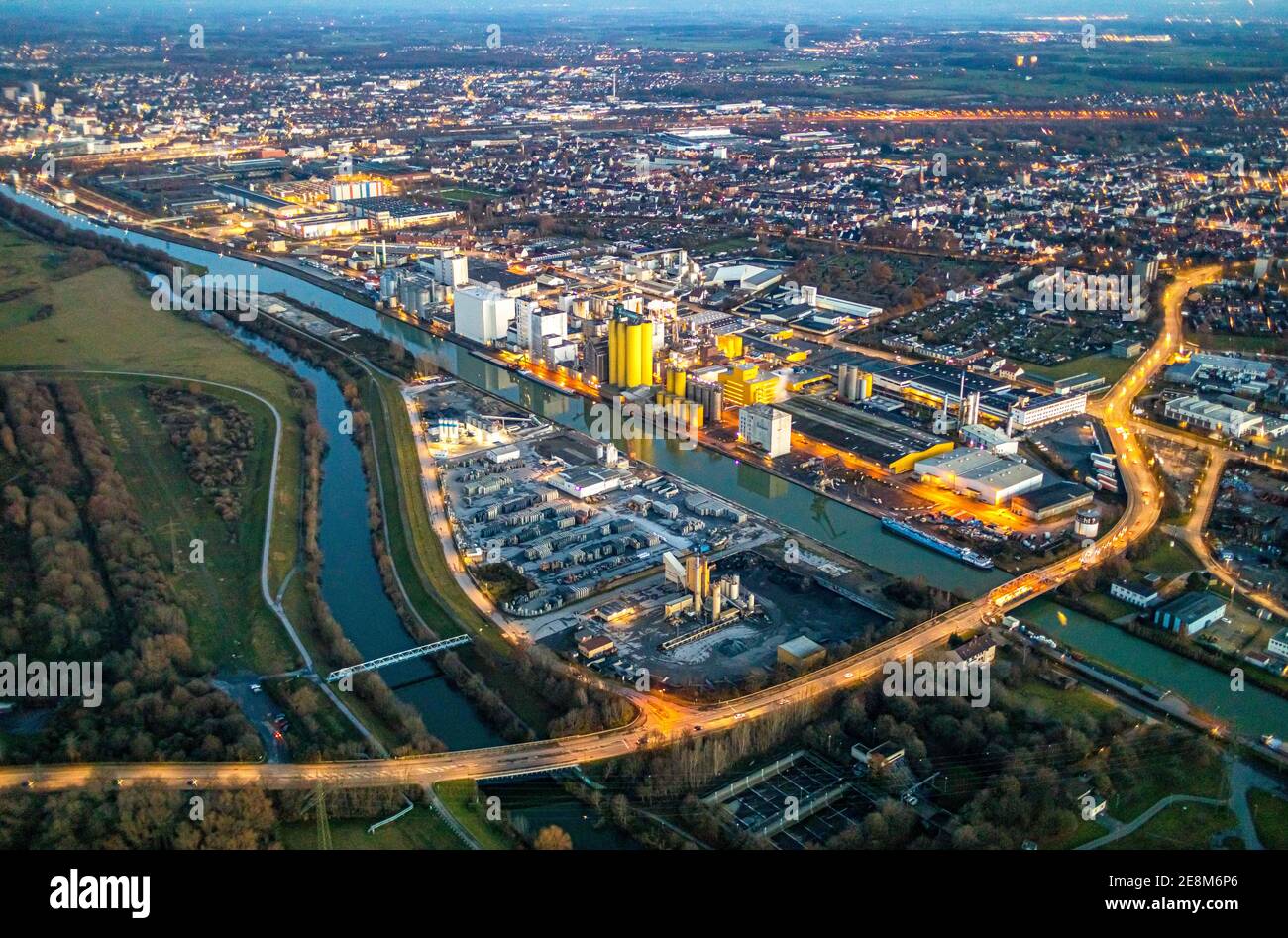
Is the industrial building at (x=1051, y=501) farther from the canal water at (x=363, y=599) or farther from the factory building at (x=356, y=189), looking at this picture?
the factory building at (x=356, y=189)

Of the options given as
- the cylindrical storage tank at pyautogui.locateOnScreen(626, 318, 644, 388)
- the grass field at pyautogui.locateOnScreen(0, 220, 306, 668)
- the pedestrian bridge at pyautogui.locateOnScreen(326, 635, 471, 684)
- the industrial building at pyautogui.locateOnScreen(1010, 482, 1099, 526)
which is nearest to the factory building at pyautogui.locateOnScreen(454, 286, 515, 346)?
the cylindrical storage tank at pyautogui.locateOnScreen(626, 318, 644, 388)

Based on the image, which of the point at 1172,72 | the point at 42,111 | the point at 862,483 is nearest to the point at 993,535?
the point at 862,483

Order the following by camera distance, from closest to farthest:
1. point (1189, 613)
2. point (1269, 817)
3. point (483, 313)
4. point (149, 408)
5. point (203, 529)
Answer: point (1269, 817), point (1189, 613), point (203, 529), point (149, 408), point (483, 313)

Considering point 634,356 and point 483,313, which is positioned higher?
point 483,313

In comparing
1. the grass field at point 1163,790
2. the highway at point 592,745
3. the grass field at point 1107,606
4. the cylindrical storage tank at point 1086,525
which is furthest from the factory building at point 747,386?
the grass field at point 1163,790

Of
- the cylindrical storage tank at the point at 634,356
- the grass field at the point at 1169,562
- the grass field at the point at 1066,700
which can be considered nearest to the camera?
the grass field at the point at 1066,700

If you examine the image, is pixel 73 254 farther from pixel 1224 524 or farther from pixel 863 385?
pixel 1224 524

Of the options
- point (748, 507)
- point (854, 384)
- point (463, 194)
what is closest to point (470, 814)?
point (748, 507)

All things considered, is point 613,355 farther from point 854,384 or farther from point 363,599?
point 363,599
